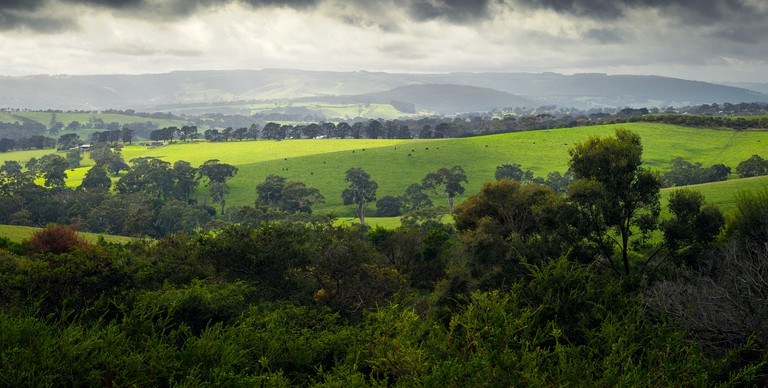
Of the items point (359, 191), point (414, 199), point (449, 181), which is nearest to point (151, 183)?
point (359, 191)

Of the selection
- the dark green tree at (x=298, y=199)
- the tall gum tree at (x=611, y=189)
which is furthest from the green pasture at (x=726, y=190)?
the dark green tree at (x=298, y=199)

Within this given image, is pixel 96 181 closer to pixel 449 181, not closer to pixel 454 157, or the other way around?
pixel 449 181

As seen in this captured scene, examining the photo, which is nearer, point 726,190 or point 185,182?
point 726,190

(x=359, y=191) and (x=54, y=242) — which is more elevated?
(x=54, y=242)

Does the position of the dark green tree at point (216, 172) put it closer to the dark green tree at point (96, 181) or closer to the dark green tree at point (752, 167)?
the dark green tree at point (96, 181)

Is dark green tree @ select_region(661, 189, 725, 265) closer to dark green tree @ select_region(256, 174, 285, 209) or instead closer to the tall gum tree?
the tall gum tree

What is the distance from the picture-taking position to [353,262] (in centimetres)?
3350

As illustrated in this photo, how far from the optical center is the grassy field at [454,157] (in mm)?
102438

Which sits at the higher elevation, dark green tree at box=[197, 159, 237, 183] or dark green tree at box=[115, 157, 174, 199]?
dark green tree at box=[197, 159, 237, 183]

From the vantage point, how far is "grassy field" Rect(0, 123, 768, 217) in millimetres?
102438

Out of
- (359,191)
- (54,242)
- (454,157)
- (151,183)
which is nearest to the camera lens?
(54,242)

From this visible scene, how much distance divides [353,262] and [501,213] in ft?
33.3

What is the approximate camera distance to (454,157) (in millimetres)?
116250

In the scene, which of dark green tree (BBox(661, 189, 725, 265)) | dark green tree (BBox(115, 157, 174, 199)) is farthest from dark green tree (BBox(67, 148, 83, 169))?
dark green tree (BBox(661, 189, 725, 265))
